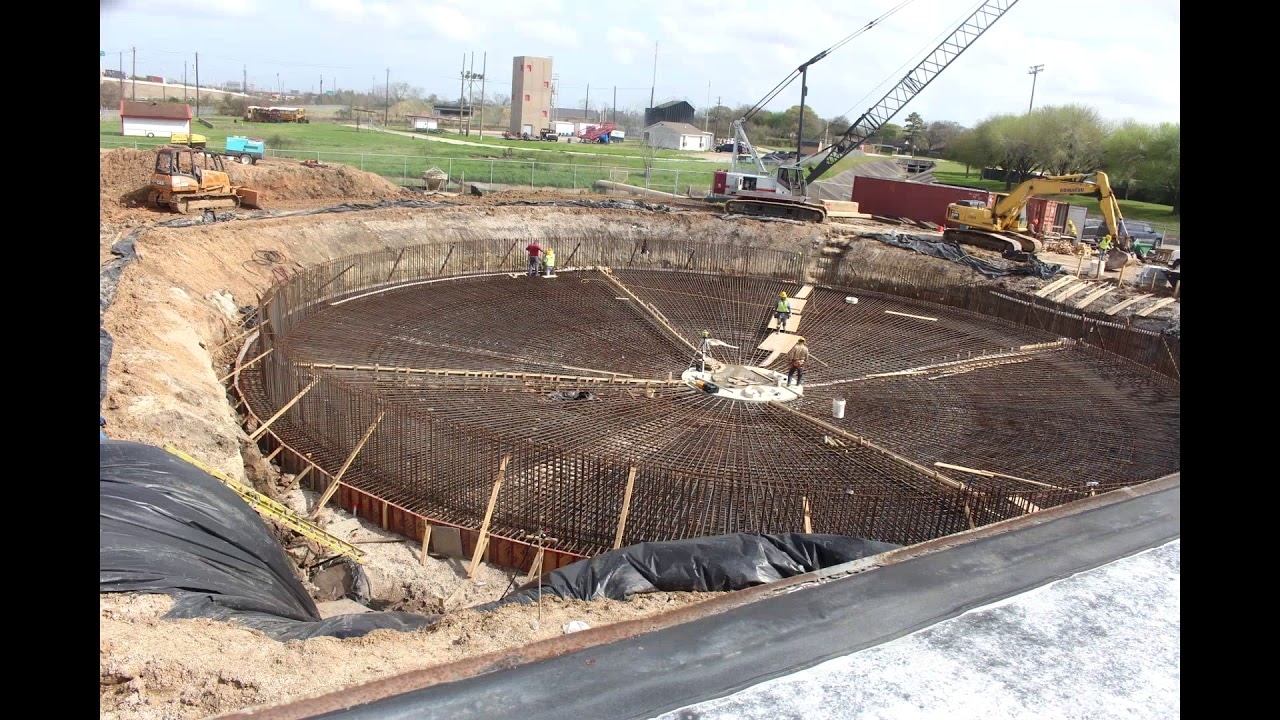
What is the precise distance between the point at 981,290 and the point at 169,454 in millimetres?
18173

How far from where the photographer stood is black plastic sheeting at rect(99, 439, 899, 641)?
16.4 ft

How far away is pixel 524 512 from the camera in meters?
9.23

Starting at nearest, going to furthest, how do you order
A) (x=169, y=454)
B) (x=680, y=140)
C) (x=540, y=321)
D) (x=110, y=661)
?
1. (x=110, y=661)
2. (x=169, y=454)
3. (x=540, y=321)
4. (x=680, y=140)

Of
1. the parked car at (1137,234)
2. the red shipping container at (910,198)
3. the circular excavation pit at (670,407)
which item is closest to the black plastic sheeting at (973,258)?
the circular excavation pit at (670,407)

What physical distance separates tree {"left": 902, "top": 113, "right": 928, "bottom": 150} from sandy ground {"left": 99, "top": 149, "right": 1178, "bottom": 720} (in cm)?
4797

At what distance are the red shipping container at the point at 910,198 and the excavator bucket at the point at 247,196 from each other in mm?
20075

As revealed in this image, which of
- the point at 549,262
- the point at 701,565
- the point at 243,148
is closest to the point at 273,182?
the point at 243,148

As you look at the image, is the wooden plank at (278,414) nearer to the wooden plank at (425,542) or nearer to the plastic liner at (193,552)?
the wooden plank at (425,542)

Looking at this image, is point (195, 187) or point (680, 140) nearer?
point (195, 187)

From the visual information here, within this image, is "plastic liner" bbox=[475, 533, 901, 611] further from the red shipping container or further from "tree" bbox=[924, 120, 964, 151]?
"tree" bbox=[924, 120, 964, 151]

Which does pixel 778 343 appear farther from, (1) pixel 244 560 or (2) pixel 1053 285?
(1) pixel 244 560
